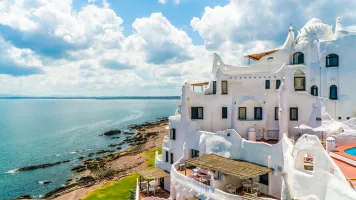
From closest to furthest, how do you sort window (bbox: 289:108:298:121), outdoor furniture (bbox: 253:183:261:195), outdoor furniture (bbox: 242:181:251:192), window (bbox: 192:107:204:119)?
outdoor furniture (bbox: 253:183:261:195)
outdoor furniture (bbox: 242:181:251:192)
window (bbox: 289:108:298:121)
window (bbox: 192:107:204:119)

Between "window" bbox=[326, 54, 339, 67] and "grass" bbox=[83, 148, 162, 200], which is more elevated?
"window" bbox=[326, 54, 339, 67]

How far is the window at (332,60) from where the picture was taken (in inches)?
1129

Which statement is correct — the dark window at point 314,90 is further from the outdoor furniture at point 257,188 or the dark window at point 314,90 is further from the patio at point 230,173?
the outdoor furniture at point 257,188

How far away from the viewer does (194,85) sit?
3944cm

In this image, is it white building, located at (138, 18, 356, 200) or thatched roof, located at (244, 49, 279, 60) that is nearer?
white building, located at (138, 18, 356, 200)

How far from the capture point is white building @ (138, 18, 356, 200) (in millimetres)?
24500

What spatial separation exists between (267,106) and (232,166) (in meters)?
10.6

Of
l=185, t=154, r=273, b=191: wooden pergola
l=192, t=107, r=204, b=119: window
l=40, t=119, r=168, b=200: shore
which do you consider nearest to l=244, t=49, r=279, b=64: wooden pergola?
l=192, t=107, r=204, b=119: window

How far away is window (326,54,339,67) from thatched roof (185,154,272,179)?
568 inches

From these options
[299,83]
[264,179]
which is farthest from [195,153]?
[299,83]

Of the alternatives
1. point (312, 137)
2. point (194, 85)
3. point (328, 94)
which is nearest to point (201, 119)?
point (194, 85)

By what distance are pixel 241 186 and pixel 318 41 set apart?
18504 millimetres

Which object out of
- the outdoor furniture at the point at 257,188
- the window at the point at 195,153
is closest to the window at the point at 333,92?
the outdoor furniture at the point at 257,188

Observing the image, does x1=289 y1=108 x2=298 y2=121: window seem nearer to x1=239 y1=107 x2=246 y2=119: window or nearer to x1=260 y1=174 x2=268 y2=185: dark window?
x1=239 y1=107 x2=246 y2=119: window
